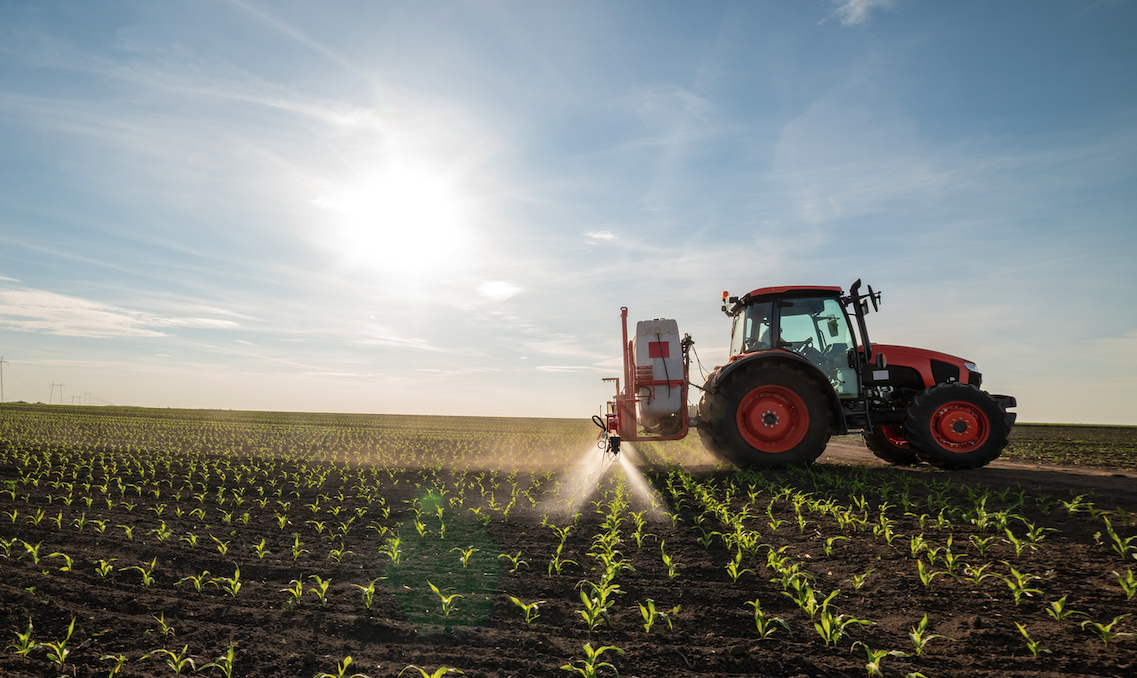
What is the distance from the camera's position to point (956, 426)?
8969 millimetres

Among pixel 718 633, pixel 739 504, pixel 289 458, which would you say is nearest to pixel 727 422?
pixel 739 504

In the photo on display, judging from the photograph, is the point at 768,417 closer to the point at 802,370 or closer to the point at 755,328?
the point at 802,370

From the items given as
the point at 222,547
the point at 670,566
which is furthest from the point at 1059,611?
the point at 222,547

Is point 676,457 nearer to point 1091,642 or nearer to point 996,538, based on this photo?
point 996,538

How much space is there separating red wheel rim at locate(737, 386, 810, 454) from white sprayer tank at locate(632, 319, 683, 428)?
4.05 feet

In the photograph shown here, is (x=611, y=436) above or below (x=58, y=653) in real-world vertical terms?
above

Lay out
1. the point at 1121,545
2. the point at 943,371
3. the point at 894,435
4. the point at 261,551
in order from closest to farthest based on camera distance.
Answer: the point at 1121,545, the point at 261,551, the point at 943,371, the point at 894,435

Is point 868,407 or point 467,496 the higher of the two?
point 868,407

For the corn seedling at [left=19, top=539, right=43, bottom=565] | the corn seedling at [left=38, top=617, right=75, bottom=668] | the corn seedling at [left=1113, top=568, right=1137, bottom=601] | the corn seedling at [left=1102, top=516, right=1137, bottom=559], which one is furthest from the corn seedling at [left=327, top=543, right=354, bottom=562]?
the corn seedling at [left=1102, top=516, right=1137, bottom=559]

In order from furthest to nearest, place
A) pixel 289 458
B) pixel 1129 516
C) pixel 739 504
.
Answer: pixel 289 458, pixel 739 504, pixel 1129 516

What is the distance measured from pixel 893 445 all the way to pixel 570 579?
9.04 meters

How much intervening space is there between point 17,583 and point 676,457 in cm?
1223

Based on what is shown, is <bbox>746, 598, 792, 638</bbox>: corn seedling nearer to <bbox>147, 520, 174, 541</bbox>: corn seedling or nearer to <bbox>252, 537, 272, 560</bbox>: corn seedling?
<bbox>252, 537, 272, 560</bbox>: corn seedling

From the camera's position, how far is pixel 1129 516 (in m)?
5.31
